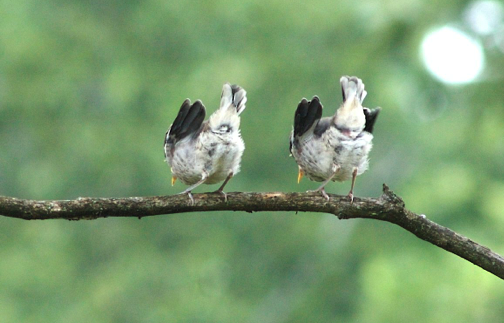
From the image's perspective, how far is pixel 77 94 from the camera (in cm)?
2036

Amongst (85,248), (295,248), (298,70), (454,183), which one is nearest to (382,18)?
(298,70)

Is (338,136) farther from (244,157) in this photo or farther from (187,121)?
(244,157)

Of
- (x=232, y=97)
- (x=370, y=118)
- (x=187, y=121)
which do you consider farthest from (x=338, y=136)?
(x=187, y=121)

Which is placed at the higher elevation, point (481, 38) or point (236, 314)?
point (481, 38)

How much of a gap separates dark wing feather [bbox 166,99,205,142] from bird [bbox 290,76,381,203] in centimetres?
80

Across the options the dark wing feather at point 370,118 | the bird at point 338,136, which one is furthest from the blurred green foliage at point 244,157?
the bird at point 338,136

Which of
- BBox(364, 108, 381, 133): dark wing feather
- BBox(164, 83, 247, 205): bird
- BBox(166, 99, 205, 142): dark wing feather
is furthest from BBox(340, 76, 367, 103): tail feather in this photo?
BBox(166, 99, 205, 142): dark wing feather

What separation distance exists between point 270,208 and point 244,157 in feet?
42.3

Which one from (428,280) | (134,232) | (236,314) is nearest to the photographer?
(428,280)

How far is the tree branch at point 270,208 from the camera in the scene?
522 cm

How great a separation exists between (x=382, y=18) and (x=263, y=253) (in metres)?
5.76

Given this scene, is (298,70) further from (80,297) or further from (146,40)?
(80,297)

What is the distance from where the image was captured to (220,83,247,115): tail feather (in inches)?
267

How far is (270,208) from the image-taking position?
5637mm
